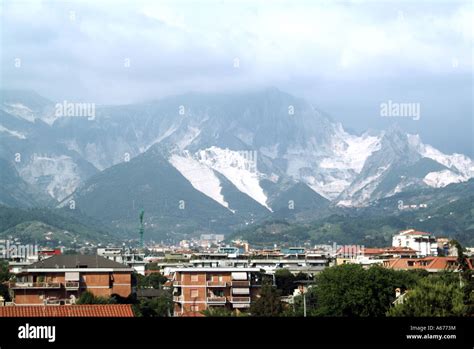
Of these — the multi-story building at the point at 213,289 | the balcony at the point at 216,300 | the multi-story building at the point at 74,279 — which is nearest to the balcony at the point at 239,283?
the multi-story building at the point at 213,289

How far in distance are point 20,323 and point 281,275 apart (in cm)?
13375

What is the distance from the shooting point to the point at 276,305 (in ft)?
274

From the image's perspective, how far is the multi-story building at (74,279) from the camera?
Answer: 9019 cm

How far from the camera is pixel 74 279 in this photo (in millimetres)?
93312

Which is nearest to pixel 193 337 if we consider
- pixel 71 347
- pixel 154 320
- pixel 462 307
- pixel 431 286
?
pixel 154 320

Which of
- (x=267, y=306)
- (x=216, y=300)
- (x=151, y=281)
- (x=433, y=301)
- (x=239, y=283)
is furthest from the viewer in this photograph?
(x=151, y=281)

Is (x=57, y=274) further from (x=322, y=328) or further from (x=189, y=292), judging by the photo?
(x=322, y=328)

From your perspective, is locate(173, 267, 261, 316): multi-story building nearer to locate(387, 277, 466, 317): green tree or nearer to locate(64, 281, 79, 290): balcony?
locate(64, 281, 79, 290): balcony

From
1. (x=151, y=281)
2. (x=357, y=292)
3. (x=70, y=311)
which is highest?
(x=70, y=311)

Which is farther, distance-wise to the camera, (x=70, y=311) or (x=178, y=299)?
(x=178, y=299)

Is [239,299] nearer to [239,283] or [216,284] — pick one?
[239,283]

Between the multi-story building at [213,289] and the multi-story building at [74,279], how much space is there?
24.7 ft

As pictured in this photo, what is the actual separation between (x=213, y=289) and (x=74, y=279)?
1618 centimetres

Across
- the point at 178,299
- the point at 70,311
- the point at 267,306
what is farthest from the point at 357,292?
the point at 70,311
